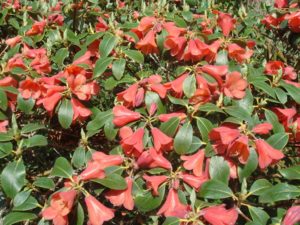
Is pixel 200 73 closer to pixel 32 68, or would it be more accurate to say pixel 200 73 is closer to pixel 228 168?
pixel 228 168

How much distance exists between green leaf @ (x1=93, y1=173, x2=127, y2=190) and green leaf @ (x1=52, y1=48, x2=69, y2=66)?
2.53ft

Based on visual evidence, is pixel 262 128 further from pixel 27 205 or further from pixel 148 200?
pixel 27 205

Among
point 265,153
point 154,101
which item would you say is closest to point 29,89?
point 154,101

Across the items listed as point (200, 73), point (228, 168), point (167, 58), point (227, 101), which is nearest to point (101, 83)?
point (167, 58)

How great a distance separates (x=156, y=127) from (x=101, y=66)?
0.38 meters

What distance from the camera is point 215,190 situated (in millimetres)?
1561

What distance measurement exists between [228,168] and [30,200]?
28.1 inches

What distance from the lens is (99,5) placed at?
3.14 metres

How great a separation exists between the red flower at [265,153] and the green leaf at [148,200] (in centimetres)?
35

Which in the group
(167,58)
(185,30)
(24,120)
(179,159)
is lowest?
(24,120)

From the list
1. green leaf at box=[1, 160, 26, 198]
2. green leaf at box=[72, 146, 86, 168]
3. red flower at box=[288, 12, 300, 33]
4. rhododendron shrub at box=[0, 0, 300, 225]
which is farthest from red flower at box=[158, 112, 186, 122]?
red flower at box=[288, 12, 300, 33]

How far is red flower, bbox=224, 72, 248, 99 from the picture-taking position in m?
1.80

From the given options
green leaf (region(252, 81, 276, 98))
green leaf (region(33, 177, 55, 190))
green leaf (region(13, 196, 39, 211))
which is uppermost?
green leaf (region(252, 81, 276, 98))

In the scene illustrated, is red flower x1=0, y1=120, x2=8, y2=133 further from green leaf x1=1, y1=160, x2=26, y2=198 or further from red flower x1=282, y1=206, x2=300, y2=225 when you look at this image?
red flower x1=282, y1=206, x2=300, y2=225
